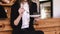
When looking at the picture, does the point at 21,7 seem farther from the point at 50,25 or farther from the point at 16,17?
the point at 50,25

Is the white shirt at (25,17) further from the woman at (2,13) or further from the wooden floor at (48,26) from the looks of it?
the woman at (2,13)

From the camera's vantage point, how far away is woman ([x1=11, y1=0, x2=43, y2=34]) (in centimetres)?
175

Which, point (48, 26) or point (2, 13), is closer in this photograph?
point (2, 13)

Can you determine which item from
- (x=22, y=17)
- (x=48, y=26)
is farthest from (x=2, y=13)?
(x=48, y=26)

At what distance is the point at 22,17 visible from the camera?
1.77 metres

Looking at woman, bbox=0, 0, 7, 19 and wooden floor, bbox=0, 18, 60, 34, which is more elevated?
woman, bbox=0, 0, 7, 19

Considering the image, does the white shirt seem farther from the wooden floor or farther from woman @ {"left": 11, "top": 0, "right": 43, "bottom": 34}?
the wooden floor

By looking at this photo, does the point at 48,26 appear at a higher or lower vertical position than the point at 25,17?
lower

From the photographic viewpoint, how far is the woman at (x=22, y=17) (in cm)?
175

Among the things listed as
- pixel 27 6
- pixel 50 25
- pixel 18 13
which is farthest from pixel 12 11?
pixel 50 25

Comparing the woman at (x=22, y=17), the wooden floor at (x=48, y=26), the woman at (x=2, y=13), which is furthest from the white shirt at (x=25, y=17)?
the woman at (x=2, y=13)

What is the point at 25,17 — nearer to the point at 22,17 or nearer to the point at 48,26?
the point at 22,17

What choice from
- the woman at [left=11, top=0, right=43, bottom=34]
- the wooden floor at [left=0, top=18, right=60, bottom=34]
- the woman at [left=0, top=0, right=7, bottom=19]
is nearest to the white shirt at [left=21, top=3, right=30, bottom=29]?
the woman at [left=11, top=0, right=43, bottom=34]

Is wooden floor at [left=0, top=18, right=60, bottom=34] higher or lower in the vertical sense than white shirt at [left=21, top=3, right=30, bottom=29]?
lower
